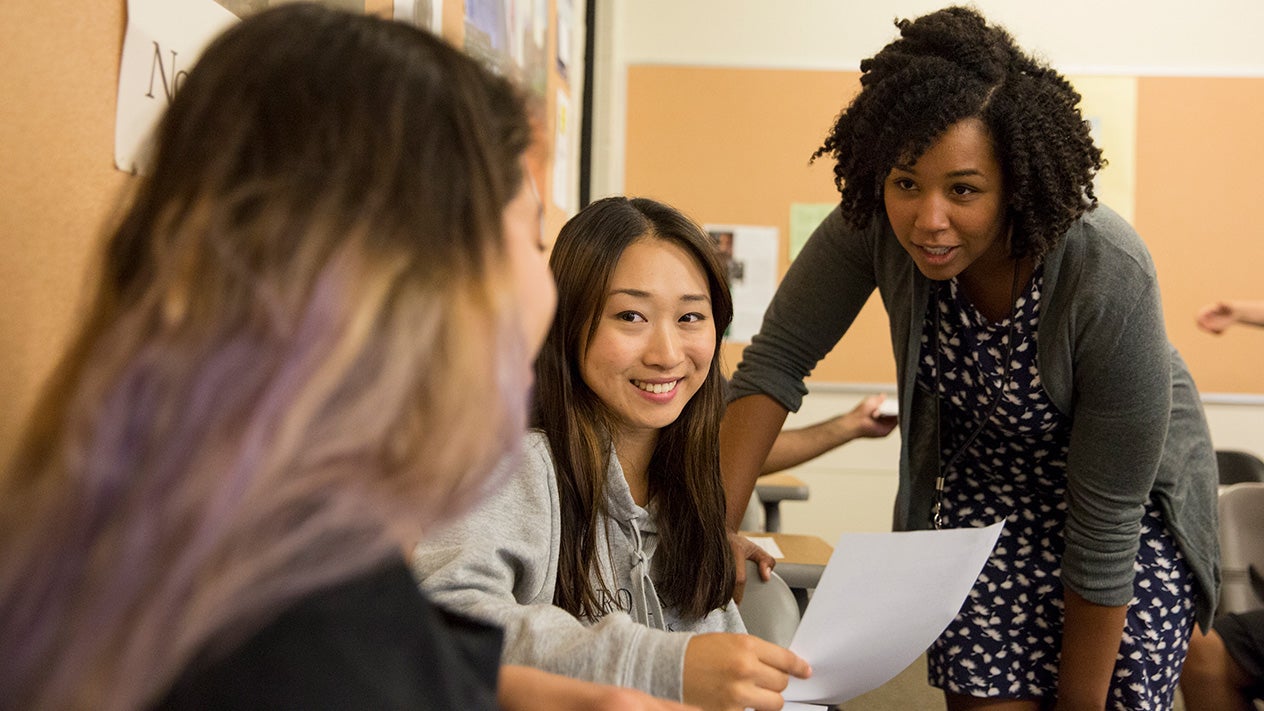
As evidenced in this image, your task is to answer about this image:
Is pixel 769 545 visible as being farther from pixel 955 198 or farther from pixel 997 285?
pixel 955 198

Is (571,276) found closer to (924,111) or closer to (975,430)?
(924,111)

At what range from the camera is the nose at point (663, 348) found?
1148 mm

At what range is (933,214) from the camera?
1118 millimetres

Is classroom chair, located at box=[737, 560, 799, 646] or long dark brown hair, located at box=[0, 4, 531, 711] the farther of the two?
classroom chair, located at box=[737, 560, 799, 646]

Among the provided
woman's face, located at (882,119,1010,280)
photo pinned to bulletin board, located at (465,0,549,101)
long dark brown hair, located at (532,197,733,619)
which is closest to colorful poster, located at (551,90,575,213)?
photo pinned to bulletin board, located at (465,0,549,101)

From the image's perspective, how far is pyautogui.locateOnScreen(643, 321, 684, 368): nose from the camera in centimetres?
115

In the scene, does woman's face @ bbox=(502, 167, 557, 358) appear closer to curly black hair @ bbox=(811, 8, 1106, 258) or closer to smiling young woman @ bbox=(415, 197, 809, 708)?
smiling young woman @ bbox=(415, 197, 809, 708)

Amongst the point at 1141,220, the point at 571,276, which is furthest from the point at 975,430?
the point at 1141,220

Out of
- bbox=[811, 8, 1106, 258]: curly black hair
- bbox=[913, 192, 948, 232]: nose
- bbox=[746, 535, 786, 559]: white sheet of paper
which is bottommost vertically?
bbox=[746, 535, 786, 559]: white sheet of paper

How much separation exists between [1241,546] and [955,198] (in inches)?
42.6

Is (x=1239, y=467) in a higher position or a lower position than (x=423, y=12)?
lower

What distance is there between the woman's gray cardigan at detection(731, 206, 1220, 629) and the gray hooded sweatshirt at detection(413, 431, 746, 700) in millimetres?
393

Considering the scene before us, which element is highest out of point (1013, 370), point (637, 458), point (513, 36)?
point (513, 36)

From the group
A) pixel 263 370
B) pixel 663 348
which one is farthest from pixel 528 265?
pixel 663 348
